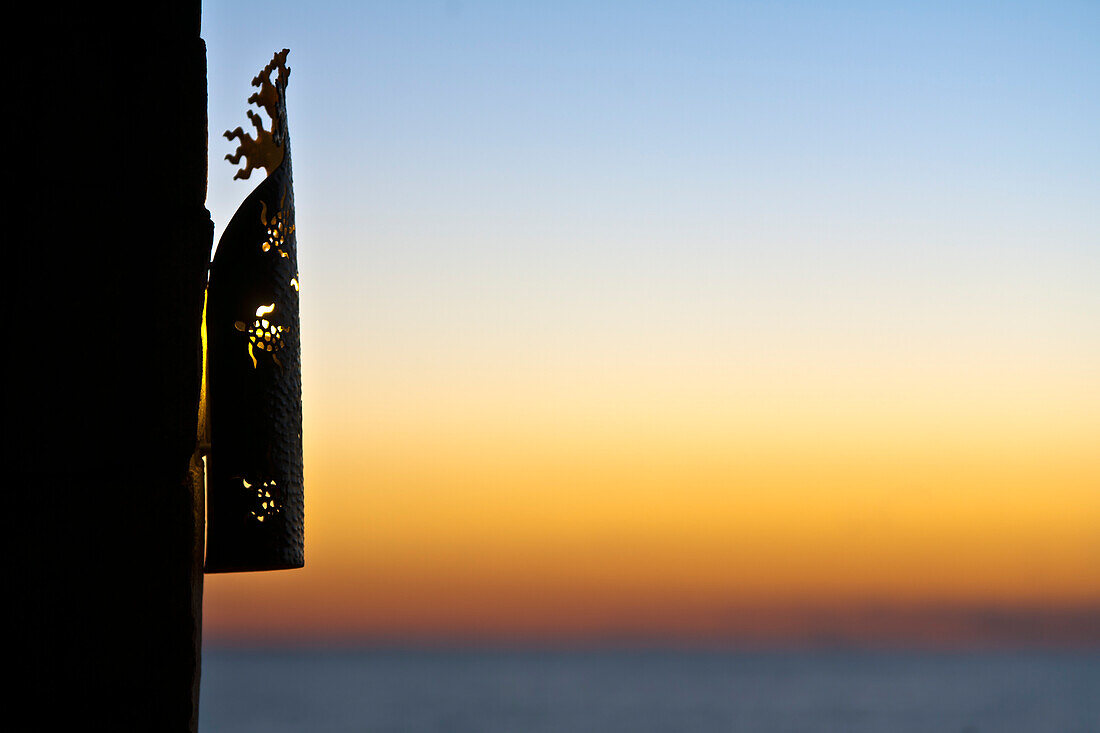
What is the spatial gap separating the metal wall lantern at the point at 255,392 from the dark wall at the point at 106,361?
443 millimetres

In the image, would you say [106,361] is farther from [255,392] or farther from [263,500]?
[263,500]

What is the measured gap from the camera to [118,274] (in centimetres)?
253

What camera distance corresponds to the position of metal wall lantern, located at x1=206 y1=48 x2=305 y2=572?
3.12m

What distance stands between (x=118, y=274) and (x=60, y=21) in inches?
21.8

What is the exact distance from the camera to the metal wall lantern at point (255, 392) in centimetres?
312

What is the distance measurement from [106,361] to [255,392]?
27.6 inches

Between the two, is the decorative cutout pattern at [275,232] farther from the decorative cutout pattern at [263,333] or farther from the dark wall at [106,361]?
the dark wall at [106,361]

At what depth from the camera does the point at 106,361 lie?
2.50 metres

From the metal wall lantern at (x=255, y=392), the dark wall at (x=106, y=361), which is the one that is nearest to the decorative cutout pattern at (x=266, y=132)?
the metal wall lantern at (x=255, y=392)

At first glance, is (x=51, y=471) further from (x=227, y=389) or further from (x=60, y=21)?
(x=60, y=21)

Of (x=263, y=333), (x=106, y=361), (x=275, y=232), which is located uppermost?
(x=275, y=232)

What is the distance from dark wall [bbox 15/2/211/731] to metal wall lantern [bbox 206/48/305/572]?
0.44 meters

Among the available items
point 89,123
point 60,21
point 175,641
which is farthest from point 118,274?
point 175,641

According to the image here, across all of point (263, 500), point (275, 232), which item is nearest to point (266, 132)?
point (275, 232)
